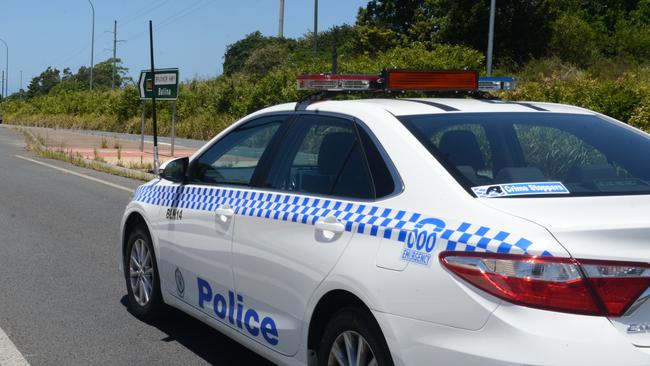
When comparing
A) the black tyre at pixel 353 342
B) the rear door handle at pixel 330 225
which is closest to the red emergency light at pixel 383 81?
the rear door handle at pixel 330 225

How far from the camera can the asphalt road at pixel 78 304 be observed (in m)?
5.02

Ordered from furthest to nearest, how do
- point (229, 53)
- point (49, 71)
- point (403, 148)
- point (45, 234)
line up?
point (49, 71) < point (229, 53) < point (45, 234) < point (403, 148)

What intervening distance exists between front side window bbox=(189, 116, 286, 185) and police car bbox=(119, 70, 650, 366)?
12mm

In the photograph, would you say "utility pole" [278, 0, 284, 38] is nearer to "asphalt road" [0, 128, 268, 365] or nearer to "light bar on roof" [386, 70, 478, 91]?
"asphalt road" [0, 128, 268, 365]

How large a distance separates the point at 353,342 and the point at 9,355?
2.56 metres

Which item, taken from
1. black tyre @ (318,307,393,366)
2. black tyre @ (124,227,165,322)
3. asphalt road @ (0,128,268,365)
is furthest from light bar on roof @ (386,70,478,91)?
black tyre @ (124,227,165,322)

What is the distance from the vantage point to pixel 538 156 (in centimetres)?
371

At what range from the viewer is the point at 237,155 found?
4934 millimetres

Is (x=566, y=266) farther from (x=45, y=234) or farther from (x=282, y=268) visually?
(x=45, y=234)

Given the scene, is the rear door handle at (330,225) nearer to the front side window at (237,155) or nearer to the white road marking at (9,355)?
the front side window at (237,155)

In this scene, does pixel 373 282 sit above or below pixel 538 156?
below

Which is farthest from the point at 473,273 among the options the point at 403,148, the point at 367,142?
the point at 367,142

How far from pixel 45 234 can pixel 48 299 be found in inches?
128

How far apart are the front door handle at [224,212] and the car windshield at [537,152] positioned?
1.19m
